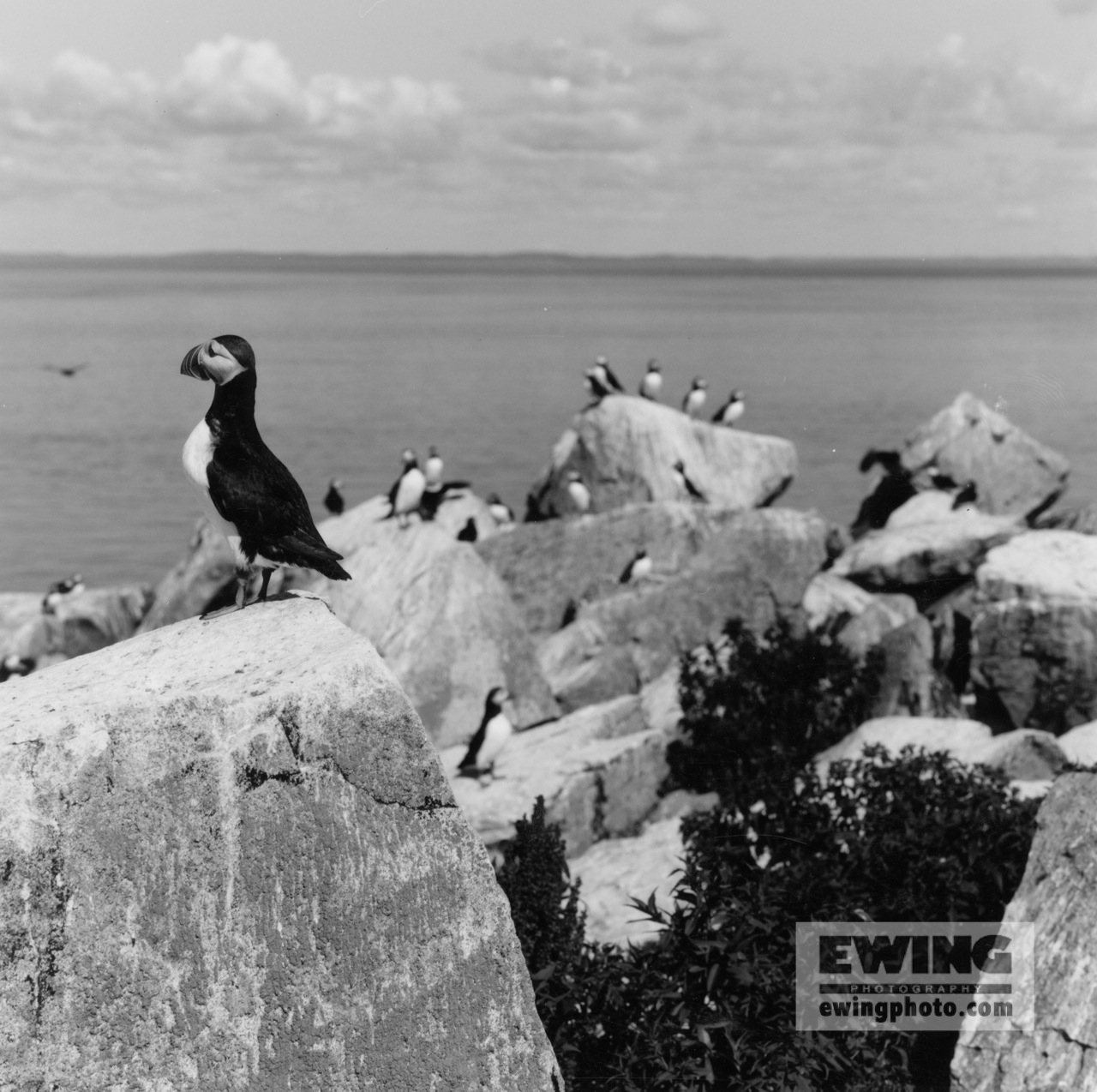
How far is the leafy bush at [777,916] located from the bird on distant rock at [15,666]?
14915 millimetres

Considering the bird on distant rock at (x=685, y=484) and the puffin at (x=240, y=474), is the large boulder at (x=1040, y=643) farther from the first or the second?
the bird on distant rock at (x=685, y=484)

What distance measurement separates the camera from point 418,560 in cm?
1542

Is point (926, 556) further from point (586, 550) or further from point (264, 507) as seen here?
point (264, 507)

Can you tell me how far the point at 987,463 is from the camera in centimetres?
2594

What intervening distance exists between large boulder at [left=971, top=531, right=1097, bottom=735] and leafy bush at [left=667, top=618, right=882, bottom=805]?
1.33m

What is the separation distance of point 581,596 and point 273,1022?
45.8 feet

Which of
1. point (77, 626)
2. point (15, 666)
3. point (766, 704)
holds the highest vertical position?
point (766, 704)

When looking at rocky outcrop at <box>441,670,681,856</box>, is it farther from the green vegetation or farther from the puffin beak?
the puffin beak

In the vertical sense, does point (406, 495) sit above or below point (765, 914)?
above

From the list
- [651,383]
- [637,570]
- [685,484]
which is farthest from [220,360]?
[651,383]

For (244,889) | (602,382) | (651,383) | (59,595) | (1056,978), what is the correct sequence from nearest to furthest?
(244,889)
(1056,978)
(59,595)
(602,382)
(651,383)

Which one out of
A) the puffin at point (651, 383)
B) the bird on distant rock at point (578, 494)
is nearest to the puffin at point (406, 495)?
the bird on distant rock at point (578, 494)

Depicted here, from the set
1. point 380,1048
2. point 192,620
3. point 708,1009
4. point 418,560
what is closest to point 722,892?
point 708,1009

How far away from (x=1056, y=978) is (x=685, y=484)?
54.8 ft
